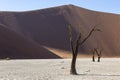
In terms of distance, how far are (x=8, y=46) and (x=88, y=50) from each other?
43.2m

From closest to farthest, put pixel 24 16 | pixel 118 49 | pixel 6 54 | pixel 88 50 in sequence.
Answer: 1. pixel 6 54
2. pixel 88 50
3. pixel 118 49
4. pixel 24 16

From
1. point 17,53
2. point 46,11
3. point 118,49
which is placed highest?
point 17,53

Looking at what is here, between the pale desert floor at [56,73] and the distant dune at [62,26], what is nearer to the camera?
the pale desert floor at [56,73]

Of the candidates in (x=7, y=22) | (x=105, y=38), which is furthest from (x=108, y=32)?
(x=7, y=22)

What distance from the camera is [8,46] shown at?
86438mm

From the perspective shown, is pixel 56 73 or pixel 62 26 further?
pixel 62 26

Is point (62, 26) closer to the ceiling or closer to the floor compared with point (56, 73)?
closer to the floor

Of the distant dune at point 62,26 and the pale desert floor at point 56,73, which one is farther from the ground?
the pale desert floor at point 56,73

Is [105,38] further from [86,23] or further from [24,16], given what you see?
[24,16]

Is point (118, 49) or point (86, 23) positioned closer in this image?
point (118, 49)

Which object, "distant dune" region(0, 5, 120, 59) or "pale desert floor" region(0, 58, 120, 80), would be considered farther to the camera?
"distant dune" region(0, 5, 120, 59)

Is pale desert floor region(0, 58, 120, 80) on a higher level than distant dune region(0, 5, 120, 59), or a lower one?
higher

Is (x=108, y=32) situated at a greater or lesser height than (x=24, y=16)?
lesser

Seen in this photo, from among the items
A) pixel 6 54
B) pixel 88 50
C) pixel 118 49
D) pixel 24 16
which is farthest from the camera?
pixel 24 16
